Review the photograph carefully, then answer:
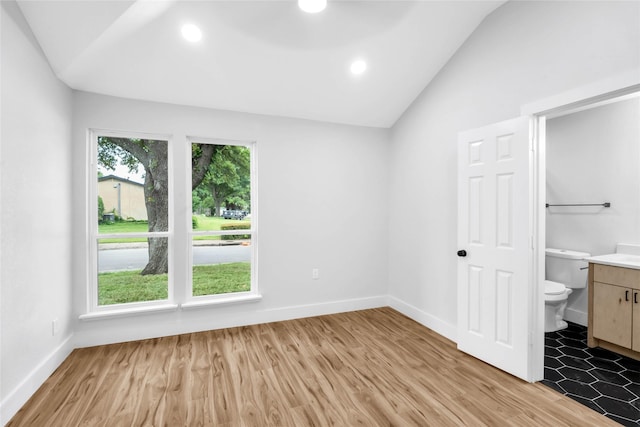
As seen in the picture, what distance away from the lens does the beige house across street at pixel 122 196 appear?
3.15 m

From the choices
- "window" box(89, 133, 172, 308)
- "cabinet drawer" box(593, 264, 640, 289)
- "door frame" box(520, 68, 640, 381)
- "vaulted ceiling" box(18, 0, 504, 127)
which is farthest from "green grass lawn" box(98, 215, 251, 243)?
"cabinet drawer" box(593, 264, 640, 289)

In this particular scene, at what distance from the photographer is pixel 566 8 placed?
2195mm

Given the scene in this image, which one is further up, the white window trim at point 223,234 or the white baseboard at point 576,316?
the white window trim at point 223,234

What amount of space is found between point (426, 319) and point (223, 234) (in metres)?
2.54

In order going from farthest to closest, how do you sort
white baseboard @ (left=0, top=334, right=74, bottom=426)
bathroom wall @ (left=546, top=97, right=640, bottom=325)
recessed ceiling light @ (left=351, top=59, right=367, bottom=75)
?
bathroom wall @ (left=546, top=97, right=640, bottom=325)
recessed ceiling light @ (left=351, top=59, right=367, bottom=75)
white baseboard @ (left=0, top=334, right=74, bottom=426)

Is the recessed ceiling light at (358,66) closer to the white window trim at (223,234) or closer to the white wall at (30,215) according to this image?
the white window trim at (223,234)

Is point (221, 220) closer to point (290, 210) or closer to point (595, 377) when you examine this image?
point (290, 210)

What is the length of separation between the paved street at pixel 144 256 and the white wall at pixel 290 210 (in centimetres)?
19

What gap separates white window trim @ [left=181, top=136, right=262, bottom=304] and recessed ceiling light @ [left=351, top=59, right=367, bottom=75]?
1.38 metres

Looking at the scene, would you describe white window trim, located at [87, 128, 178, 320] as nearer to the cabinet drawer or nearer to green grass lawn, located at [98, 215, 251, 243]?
green grass lawn, located at [98, 215, 251, 243]

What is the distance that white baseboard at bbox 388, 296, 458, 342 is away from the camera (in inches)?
125

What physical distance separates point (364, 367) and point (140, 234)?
2.59 meters

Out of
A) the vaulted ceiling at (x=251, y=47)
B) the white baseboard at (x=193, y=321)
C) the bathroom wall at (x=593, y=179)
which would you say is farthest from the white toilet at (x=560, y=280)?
the vaulted ceiling at (x=251, y=47)

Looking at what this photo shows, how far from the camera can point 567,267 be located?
356 cm
